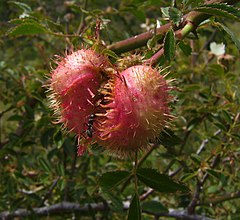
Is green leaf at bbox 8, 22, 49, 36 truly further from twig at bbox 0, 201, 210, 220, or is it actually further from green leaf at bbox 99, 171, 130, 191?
twig at bbox 0, 201, 210, 220

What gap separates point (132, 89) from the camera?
1120mm

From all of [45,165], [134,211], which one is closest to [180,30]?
[134,211]

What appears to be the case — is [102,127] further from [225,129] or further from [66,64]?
[225,129]

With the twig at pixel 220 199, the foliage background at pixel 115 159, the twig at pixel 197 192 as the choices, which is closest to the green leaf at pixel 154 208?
the foliage background at pixel 115 159

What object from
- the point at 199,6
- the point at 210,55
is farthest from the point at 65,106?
the point at 210,55

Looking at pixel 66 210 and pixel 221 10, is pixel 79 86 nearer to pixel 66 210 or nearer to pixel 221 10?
pixel 221 10

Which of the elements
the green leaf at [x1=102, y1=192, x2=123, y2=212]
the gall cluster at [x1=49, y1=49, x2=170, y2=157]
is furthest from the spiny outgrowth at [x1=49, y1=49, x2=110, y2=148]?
the green leaf at [x1=102, y1=192, x2=123, y2=212]

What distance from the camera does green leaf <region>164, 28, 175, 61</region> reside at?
1.19 m

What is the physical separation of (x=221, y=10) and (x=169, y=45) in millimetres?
175

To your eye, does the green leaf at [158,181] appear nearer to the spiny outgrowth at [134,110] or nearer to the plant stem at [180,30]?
the spiny outgrowth at [134,110]

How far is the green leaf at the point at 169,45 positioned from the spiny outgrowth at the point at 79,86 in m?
0.18

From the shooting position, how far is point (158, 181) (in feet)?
4.36

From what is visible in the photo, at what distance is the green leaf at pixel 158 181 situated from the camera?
1.30 meters

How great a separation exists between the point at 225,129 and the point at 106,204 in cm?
67
